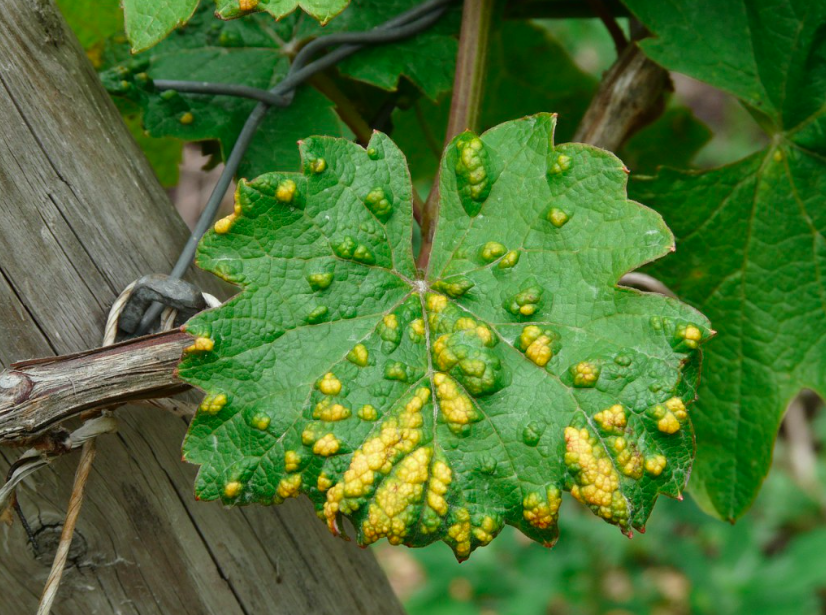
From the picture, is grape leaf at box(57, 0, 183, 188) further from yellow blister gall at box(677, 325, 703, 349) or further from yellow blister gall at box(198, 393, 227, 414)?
yellow blister gall at box(677, 325, 703, 349)

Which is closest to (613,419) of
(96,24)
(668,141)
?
(668,141)

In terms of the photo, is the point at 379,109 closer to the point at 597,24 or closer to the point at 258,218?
the point at 258,218

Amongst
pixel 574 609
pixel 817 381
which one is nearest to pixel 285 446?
pixel 817 381

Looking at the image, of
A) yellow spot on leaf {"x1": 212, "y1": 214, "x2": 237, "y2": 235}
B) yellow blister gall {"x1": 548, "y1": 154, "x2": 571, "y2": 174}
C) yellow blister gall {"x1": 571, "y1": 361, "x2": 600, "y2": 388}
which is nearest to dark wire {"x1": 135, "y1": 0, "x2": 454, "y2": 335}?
yellow spot on leaf {"x1": 212, "y1": 214, "x2": 237, "y2": 235}

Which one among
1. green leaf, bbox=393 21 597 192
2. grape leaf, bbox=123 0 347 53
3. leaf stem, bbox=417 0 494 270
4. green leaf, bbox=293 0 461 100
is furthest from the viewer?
green leaf, bbox=393 21 597 192

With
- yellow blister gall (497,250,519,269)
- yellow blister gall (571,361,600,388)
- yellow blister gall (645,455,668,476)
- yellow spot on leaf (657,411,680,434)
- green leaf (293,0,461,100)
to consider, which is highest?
green leaf (293,0,461,100)

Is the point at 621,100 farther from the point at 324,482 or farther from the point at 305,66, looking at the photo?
the point at 324,482
